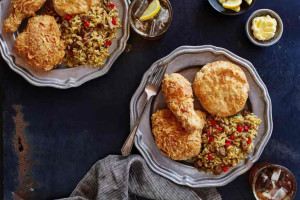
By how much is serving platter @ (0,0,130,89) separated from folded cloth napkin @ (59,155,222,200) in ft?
2.99

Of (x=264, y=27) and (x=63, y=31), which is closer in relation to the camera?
(x=63, y=31)

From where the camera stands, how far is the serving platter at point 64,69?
411 centimetres

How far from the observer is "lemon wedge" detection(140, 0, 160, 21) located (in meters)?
3.98

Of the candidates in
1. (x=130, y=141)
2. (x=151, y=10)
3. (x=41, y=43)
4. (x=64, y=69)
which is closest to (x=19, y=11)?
(x=41, y=43)

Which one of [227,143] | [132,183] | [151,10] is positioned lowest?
[132,183]

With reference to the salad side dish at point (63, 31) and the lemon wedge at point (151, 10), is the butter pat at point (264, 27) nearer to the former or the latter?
the lemon wedge at point (151, 10)

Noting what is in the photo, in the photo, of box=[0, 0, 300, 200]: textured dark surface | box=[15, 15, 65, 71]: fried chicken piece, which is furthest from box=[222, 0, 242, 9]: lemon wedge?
box=[15, 15, 65, 71]: fried chicken piece

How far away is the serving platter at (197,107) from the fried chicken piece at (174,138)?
0.18 meters

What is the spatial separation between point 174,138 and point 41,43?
5.33 feet

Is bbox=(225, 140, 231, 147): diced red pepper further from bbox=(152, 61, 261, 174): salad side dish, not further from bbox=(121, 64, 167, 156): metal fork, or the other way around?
bbox=(121, 64, 167, 156): metal fork

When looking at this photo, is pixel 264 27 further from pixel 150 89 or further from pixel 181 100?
pixel 150 89

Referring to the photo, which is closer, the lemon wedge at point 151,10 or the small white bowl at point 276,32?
the lemon wedge at point 151,10

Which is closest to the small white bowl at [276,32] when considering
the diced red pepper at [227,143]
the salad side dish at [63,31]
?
the diced red pepper at [227,143]

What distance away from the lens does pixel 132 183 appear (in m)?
4.22
